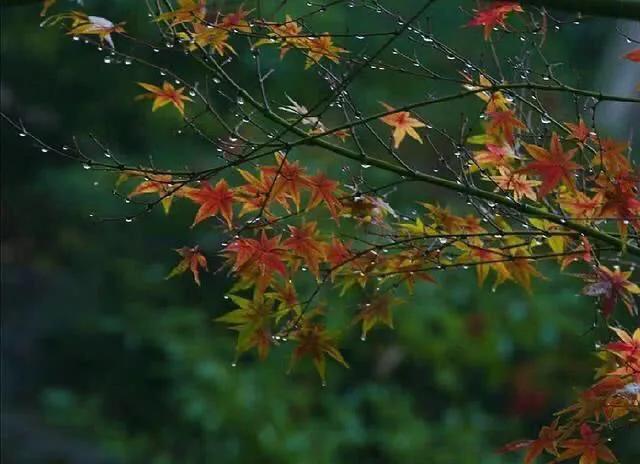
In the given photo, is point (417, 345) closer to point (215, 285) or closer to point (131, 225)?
point (215, 285)

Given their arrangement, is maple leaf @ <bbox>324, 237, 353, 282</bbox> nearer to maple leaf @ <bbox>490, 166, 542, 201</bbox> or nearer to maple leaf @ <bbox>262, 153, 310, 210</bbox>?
maple leaf @ <bbox>262, 153, 310, 210</bbox>

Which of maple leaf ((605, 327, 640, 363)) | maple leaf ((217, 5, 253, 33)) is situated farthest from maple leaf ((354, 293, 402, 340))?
maple leaf ((217, 5, 253, 33))

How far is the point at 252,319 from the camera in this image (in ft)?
5.23

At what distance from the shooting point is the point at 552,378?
3484 mm

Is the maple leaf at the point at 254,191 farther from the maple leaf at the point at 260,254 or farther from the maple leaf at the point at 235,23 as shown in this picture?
the maple leaf at the point at 235,23

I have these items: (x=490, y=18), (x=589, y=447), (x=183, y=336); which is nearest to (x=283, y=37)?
(x=490, y=18)

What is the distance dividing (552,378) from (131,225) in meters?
1.68

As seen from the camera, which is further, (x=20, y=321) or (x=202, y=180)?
(x=20, y=321)

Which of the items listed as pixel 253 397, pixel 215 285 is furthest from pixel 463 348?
pixel 215 285

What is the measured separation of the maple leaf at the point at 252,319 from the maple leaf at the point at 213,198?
16cm

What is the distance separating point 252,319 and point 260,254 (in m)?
0.16

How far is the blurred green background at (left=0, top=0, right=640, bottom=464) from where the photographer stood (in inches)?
133

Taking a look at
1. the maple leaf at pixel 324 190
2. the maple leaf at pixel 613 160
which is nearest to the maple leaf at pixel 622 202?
the maple leaf at pixel 613 160

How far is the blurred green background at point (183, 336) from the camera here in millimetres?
3371
